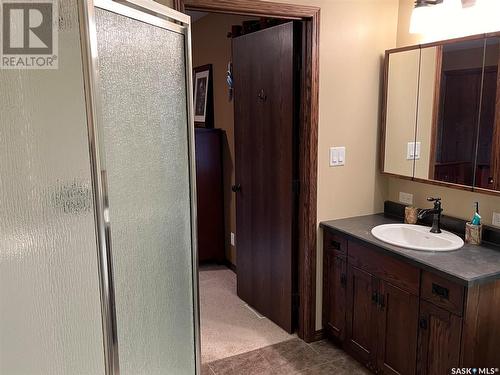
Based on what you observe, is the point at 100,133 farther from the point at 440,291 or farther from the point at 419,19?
the point at 419,19

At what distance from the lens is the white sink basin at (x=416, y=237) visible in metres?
2.24

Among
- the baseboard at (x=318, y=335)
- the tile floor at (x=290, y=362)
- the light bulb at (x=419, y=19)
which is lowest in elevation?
the tile floor at (x=290, y=362)

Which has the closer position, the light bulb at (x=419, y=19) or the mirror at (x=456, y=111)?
the mirror at (x=456, y=111)

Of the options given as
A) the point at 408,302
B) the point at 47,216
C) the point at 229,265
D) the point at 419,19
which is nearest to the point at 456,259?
the point at 408,302

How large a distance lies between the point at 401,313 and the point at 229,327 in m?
1.26

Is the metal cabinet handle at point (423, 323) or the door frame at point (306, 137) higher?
the door frame at point (306, 137)

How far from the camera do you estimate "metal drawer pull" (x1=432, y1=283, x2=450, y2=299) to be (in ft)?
6.37

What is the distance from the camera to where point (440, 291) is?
1.97 m

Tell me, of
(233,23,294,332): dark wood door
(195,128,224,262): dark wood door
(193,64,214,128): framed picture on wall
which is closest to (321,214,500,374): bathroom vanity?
(233,23,294,332): dark wood door

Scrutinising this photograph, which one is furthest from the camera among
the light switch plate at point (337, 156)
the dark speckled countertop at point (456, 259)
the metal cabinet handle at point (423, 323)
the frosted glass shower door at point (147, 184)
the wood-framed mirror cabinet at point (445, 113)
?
the light switch plate at point (337, 156)

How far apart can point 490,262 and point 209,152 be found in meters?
2.61

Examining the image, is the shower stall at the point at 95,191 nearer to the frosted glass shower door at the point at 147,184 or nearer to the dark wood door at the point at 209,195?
the frosted glass shower door at the point at 147,184

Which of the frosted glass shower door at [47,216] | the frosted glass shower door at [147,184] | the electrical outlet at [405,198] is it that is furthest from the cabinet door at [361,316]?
the frosted glass shower door at [47,216]

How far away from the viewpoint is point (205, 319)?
10.3 ft
